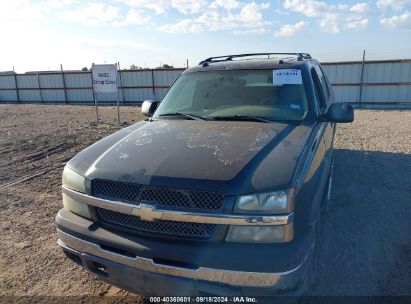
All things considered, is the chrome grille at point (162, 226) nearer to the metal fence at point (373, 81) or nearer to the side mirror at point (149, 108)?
the side mirror at point (149, 108)

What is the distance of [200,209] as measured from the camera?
2.19 meters

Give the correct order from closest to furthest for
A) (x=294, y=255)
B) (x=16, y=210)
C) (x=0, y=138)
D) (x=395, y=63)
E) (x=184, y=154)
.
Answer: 1. (x=294, y=255)
2. (x=184, y=154)
3. (x=16, y=210)
4. (x=0, y=138)
5. (x=395, y=63)

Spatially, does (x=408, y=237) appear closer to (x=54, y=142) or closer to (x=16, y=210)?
(x=16, y=210)

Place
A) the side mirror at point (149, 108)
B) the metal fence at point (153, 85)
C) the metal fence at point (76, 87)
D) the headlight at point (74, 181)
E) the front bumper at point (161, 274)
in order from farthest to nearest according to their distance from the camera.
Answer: the metal fence at point (76, 87), the metal fence at point (153, 85), the side mirror at point (149, 108), the headlight at point (74, 181), the front bumper at point (161, 274)

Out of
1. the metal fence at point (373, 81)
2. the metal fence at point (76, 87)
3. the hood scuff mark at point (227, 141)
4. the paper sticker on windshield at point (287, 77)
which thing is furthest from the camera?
the metal fence at point (76, 87)

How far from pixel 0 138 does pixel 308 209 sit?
34.0 ft

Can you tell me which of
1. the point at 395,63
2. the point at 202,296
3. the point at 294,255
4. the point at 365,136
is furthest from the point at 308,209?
the point at 395,63

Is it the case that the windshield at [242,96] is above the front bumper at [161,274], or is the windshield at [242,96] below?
above

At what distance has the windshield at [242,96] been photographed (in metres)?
3.47

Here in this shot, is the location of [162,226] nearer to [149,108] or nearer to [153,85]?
[149,108]

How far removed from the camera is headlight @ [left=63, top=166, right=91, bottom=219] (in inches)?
105

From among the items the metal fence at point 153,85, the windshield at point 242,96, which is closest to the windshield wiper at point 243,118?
the windshield at point 242,96

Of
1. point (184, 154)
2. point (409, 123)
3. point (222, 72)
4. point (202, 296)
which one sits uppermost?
point (222, 72)

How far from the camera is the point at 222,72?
4.04 m
